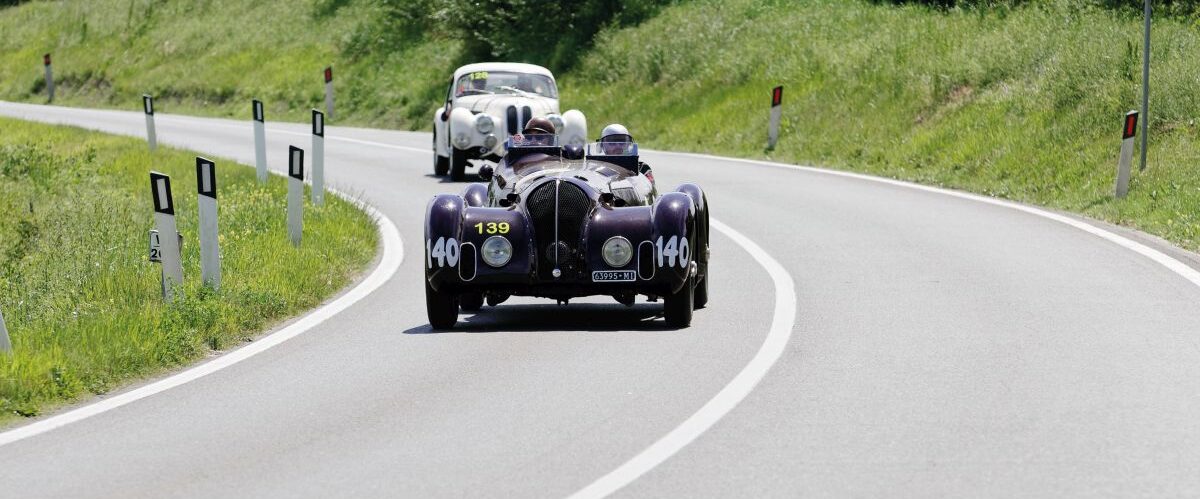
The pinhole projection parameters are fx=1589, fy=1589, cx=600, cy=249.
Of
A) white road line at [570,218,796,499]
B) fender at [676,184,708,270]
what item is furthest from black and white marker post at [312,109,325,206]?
fender at [676,184,708,270]

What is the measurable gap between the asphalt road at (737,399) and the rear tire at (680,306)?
0.38ft

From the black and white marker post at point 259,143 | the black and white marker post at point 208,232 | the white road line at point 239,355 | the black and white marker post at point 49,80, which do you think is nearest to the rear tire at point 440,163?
the black and white marker post at point 259,143

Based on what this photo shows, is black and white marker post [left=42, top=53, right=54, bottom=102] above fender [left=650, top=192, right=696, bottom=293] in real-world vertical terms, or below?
below

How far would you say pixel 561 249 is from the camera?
10094 millimetres

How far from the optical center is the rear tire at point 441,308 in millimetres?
10148

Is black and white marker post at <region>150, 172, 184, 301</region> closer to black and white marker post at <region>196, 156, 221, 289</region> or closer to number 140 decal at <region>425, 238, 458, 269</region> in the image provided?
black and white marker post at <region>196, 156, 221, 289</region>

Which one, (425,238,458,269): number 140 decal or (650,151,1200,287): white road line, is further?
(650,151,1200,287): white road line

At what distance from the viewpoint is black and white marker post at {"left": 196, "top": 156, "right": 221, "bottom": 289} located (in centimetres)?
1066

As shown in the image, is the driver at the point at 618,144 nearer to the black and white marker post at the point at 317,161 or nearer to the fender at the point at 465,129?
A: the black and white marker post at the point at 317,161

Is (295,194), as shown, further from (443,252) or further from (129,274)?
(443,252)

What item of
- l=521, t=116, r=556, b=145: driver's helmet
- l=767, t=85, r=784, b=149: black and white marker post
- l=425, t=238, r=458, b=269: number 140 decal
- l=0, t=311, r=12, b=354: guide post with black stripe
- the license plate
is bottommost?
l=767, t=85, r=784, b=149: black and white marker post

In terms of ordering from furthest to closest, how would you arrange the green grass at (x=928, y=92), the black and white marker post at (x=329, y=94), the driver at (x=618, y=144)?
1. the black and white marker post at (x=329, y=94)
2. the green grass at (x=928, y=92)
3. the driver at (x=618, y=144)

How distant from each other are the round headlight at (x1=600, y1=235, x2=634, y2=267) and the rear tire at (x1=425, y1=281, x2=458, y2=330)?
1026mm

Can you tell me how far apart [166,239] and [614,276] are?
2970 mm
